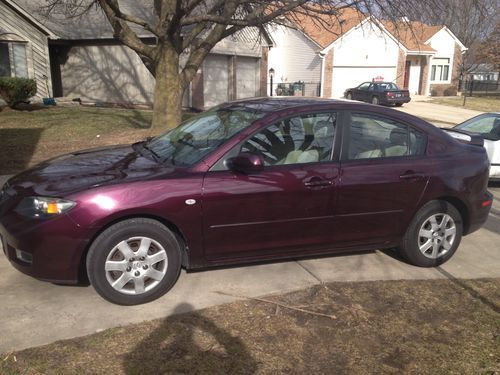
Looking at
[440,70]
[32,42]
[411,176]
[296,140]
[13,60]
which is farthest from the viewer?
[440,70]

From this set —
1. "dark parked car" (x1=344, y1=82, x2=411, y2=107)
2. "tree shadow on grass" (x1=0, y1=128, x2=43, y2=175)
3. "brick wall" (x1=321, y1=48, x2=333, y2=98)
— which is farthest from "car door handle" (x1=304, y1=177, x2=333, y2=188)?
"brick wall" (x1=321, y1=48, x2=333, y2=98)

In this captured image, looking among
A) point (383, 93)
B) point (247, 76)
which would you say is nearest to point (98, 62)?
point (247, 76)

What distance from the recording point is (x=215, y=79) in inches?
864

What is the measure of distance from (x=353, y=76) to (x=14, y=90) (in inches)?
921

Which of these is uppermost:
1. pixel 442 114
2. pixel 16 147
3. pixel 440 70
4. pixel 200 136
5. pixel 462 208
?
pixel 440 70

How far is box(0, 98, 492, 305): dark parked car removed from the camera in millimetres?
3668

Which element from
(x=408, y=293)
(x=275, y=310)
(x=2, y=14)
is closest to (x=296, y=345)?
(x=275, y=310)

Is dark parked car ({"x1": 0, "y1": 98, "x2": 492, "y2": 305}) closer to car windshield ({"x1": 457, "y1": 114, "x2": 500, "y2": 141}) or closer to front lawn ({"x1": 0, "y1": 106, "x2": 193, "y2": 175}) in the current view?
car windshield ({"x1": 457, "y1": 114, "x2": 500, "y2": 141})

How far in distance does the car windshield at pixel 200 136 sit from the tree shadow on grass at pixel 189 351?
1.30 metres

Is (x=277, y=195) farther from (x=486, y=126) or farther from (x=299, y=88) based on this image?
(x=299, y=88)

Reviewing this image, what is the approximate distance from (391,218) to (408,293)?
0.72m

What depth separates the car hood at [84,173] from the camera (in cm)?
373

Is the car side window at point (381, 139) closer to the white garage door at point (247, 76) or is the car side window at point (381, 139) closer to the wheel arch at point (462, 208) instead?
the wheel arch at point (462, 208)

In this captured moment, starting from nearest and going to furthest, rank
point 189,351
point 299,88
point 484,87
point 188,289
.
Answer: point 189,351 → point 188,289 → point 299,88 → point 484,87
